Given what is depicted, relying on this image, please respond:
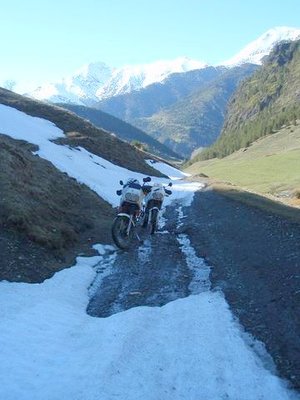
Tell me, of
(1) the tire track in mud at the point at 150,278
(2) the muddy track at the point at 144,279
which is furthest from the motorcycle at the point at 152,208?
(2) the muddy track at the point at 144,279

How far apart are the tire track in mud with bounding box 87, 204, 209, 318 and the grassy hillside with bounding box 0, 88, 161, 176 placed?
34.9 m

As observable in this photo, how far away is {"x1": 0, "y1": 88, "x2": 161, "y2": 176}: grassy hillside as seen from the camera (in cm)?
5755

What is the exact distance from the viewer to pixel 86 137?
2343 inches

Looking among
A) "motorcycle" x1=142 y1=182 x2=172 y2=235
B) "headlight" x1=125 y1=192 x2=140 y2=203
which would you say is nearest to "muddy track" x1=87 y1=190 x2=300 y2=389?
"motorcycle" x1=142 y1=182 x2=172 y2=235

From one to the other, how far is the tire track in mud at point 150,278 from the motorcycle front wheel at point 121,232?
0.37 metres

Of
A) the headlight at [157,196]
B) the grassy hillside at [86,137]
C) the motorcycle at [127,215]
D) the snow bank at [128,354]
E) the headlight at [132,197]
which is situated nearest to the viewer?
the snow bank at [128,354]

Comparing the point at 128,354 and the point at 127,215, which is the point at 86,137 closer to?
the point at 127,215

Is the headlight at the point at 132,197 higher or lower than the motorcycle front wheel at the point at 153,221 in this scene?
higher

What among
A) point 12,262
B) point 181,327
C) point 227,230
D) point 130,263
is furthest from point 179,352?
point 227,230

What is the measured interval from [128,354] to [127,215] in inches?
426

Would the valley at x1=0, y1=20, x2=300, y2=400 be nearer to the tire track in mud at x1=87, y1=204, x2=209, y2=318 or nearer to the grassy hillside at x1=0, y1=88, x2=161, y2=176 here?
the tire track in mud at x1=87, y1=204, x2=209, y2=318

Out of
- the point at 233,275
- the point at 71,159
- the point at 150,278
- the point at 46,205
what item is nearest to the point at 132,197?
the point at 46,205

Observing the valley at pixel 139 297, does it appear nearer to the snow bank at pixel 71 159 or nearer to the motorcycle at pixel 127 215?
the motorcycle at pixel 127 215

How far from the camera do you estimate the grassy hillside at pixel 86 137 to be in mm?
57547
